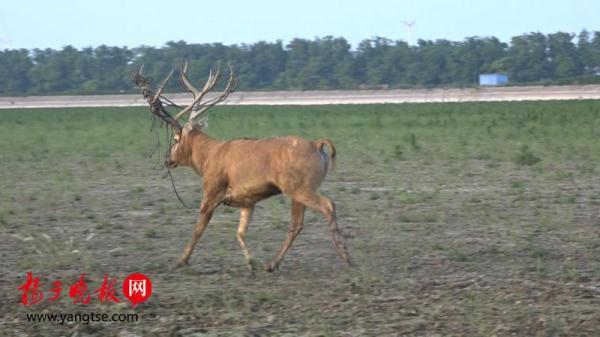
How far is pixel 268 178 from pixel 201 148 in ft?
3.75

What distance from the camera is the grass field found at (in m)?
9.54

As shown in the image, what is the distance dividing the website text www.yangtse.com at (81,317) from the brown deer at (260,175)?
2385 millimetres

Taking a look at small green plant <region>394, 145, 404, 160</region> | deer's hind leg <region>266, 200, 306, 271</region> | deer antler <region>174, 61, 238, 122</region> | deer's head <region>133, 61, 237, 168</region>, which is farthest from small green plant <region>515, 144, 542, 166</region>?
deer's hind leg <region>266, 200, 306, 271</region>

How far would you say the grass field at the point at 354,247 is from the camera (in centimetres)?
954

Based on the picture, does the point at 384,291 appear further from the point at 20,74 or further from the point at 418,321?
the point at 20,74

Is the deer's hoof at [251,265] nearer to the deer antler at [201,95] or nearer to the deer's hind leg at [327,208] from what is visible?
the deer's hind leg at [327,208]

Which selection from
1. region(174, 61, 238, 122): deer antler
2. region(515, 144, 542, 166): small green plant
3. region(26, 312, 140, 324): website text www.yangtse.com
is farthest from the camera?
region(515, 144, 542, 166): small green plant

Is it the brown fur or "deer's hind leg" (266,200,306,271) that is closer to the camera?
the brown fur

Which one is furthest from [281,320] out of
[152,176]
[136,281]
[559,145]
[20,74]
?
[20,74]

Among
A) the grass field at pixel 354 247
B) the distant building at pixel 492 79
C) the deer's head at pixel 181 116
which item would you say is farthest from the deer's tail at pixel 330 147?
the distant building at pixel 492 79

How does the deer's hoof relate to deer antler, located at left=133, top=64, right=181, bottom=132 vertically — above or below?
below

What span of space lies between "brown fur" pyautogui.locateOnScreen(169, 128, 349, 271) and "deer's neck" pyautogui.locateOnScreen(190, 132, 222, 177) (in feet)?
0.42

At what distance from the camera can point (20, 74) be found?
122312mm

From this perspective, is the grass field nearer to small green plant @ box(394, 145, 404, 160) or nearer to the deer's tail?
small green plant @ box(394, 145, 404, 160)
